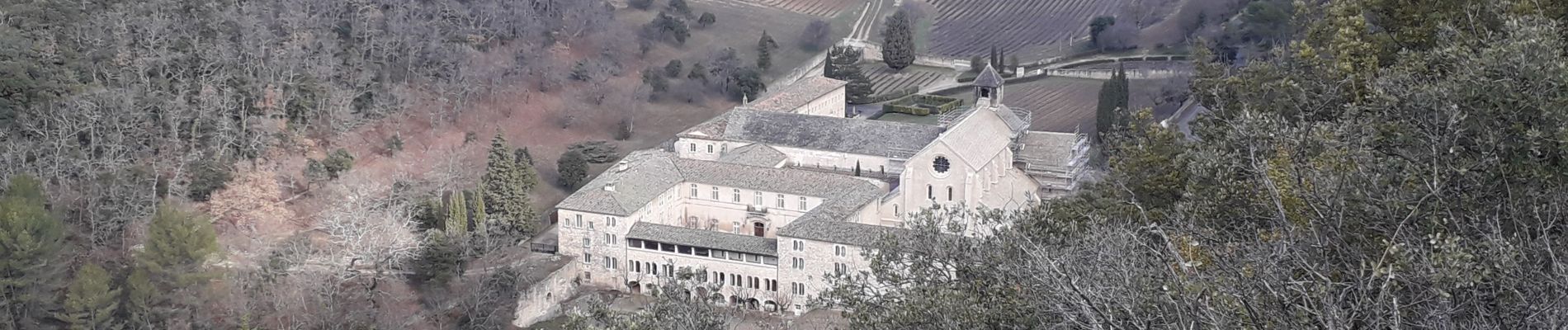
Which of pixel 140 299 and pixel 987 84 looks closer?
pixel 140 299

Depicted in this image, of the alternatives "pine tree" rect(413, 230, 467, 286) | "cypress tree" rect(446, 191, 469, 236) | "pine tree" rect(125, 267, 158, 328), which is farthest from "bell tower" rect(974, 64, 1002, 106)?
"pine tree" rect(125, 267, 158, 328)

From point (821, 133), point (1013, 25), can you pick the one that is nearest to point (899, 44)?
point (1013, 25)

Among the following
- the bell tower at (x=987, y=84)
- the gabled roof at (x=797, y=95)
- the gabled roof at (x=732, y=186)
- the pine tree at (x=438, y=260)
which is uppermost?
the bell tower at (x=987, y=84)

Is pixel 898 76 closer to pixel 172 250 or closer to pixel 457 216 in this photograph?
pixel 457 216

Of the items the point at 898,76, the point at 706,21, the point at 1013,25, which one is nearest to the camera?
the point at 898,76

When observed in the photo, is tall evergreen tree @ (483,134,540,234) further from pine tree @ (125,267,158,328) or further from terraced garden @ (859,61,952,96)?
terraced garden @ (859,61,952,96)

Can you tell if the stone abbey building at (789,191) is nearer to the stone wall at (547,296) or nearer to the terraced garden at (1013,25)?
the stone wall at (547,296)

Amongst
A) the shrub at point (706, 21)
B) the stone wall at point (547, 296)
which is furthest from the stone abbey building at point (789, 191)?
the shrub at point (706, 21)
